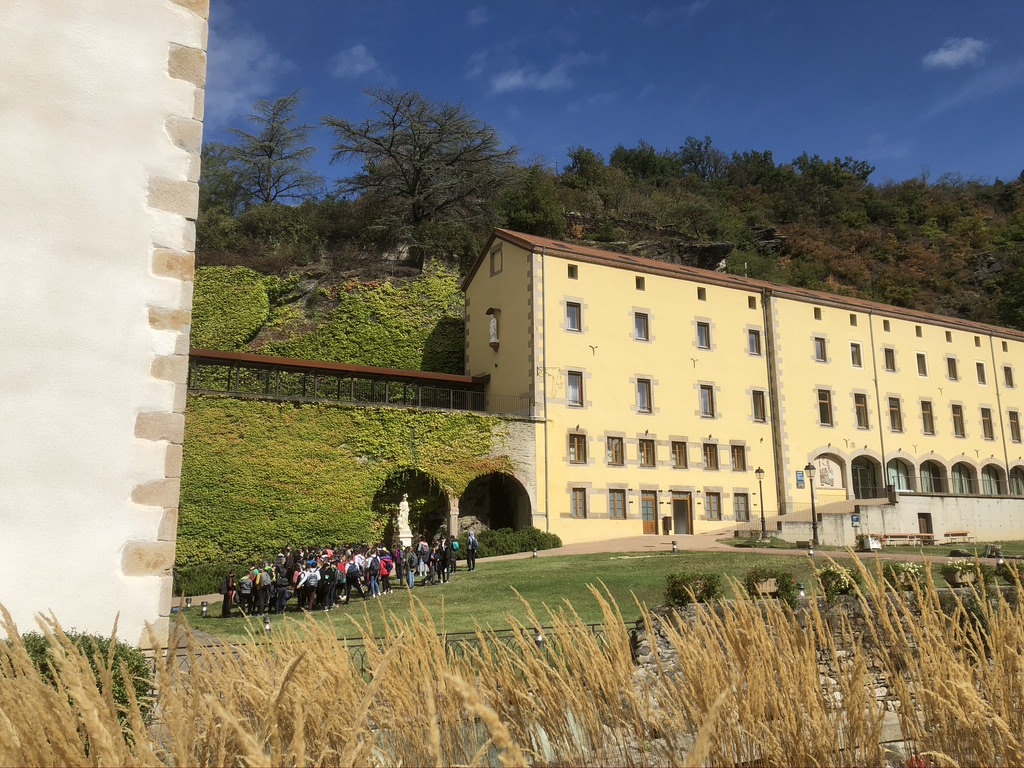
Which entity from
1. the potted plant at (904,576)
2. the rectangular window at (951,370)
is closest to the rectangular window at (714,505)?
the rectangular window at (951,370)

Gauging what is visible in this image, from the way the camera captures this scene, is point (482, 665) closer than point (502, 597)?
Yes

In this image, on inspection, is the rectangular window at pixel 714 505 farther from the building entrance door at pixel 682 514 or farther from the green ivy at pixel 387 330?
the green ivy at pixel 387 330

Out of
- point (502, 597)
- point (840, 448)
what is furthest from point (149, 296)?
point (840, 448)

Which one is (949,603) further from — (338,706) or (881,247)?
(881,247)

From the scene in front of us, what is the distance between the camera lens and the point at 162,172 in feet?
21.4

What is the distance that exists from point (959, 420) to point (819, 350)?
1035 centimetres

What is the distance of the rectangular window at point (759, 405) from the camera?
38719 mm

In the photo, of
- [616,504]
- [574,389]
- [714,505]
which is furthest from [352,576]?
[714,505]

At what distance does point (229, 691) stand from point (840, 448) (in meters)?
40.5

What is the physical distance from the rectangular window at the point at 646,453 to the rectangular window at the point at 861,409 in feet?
41.6

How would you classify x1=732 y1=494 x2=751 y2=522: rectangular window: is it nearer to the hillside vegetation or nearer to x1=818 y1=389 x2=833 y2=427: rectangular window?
x1=818 y1=389 x2=833 y2=427: rectangular window

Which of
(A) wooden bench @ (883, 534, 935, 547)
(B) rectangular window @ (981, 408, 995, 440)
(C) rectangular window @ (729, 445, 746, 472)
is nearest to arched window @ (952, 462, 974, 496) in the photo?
(B) rectangular window @ (981, 408, 995, 440)

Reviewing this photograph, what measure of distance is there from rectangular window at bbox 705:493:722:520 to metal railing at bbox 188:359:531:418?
9268 mm

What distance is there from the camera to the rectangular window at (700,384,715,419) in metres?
37.3
